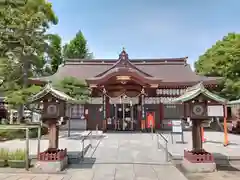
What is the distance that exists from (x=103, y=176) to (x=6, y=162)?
3684 millimetres

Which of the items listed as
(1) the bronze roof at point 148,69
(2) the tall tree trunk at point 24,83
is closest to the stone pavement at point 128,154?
(2) the tall tree trunk at point 24,83

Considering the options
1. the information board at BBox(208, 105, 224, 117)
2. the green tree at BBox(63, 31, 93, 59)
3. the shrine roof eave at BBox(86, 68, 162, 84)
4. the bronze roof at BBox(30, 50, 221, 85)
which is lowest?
the information board at BBox(208, 105, 224, 117)

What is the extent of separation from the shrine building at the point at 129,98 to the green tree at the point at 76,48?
2146 cm

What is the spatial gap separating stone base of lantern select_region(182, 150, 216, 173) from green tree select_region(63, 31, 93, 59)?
3469 cm

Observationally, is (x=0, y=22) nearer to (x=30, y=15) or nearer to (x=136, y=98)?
(x=30, y=15)

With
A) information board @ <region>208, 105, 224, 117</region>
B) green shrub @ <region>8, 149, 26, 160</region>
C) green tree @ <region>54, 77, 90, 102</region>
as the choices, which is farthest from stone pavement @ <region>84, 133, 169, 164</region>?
green tree @ <region>54, 77, 90, 102</region>

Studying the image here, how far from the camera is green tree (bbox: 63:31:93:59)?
39250 mm

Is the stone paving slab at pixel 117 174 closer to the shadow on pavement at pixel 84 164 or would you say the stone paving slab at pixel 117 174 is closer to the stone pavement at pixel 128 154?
the shadow on pavement at pixel 84 164

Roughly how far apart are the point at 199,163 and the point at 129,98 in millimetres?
10246

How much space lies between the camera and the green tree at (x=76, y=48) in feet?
129

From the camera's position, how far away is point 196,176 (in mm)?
6496

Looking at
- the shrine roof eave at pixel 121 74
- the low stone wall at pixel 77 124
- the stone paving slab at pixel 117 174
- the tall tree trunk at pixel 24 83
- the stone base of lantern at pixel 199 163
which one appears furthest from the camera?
the low stone wall at pixel 77 124

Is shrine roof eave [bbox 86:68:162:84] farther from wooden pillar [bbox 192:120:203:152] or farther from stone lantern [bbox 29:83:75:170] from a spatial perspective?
wooden pillar [bbox 192:120:203:152]

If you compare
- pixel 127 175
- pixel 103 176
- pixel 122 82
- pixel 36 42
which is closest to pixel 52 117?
pixel 103 176
